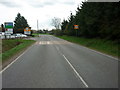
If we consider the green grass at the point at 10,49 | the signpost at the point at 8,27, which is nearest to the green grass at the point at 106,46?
the green grass at the point at 10,49

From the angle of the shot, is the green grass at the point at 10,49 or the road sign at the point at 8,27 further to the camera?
the road sign at the point at 8,27

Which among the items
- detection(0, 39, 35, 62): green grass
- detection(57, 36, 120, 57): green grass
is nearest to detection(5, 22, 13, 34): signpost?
→ detection(0, 39, 35, 62): green grass

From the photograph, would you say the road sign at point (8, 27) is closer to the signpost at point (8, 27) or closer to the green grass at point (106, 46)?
the signpost at point (8, 27)

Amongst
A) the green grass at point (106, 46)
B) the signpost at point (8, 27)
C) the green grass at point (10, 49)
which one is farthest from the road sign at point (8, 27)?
the green grass at point (106, 46)

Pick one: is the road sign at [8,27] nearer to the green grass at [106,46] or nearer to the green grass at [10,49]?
the green grass at [10,49]

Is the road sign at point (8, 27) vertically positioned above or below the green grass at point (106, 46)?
above

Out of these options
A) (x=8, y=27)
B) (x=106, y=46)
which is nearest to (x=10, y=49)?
(x=8, y=27)

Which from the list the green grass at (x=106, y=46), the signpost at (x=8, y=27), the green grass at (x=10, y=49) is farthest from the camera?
the signpost at (x=8, y=27)

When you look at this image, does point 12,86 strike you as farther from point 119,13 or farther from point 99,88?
point 119,13

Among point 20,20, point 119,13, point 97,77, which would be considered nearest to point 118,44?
point 119,13

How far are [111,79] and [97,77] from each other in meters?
0.62

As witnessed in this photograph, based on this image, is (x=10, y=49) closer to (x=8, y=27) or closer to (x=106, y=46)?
(x=8, y=27)

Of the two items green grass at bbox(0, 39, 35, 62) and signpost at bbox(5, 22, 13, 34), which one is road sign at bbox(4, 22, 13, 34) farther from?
green grass at bbox(0, 39, 35, 62)

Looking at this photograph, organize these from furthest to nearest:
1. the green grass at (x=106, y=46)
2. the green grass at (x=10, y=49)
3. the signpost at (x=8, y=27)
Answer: the signpost at (x=8, y=27) → the green grass at (x=106, y=46) → the green grass at (x=10, y=49)
